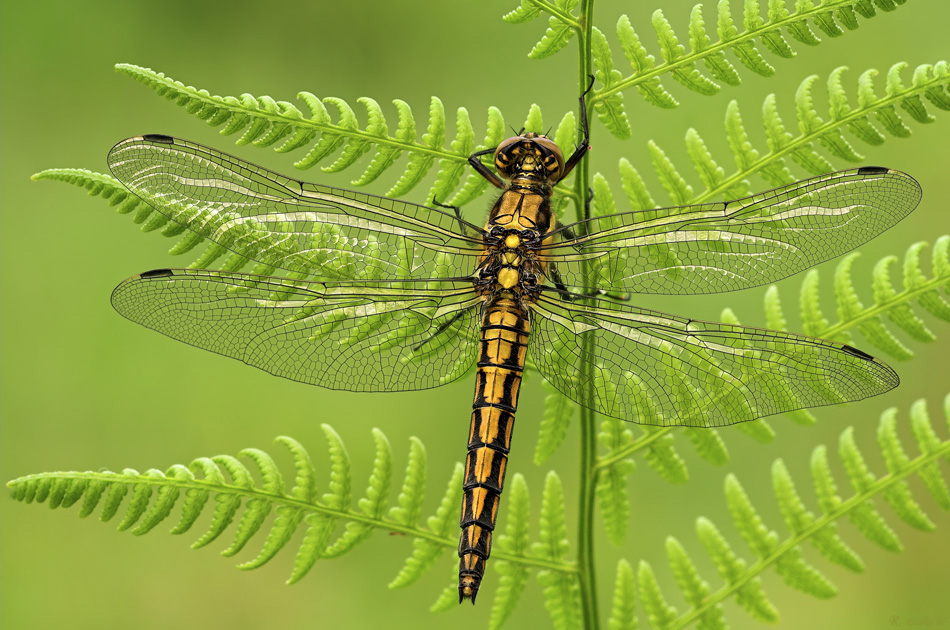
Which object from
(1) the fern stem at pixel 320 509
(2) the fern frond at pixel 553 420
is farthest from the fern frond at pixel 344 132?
(1) the fern stem at pixel 320 509

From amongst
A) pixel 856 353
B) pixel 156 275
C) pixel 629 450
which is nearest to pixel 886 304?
pixel 856 353

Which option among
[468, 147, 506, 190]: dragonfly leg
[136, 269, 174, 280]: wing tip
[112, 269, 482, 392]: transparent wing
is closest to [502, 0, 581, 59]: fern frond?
[468, 147, 506, 190]: dragonfly leg

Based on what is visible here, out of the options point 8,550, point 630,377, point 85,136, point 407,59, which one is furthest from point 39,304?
point 630,377

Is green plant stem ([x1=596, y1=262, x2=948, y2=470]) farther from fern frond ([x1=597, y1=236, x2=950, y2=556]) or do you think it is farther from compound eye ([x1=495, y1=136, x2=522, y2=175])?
compound eye ([x1=495, y1=136, x2=522, y2=175])

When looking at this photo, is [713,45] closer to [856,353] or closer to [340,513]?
[856,353]

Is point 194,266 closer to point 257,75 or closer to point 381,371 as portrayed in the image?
point 381,371

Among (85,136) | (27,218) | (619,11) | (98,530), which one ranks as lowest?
(98,530)
